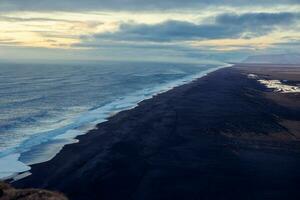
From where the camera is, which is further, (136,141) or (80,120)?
(80,120)

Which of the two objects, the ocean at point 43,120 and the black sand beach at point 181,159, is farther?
the ocean at point 43,120

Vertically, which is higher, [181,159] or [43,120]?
[181,159]

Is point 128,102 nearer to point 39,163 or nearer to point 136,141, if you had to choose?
point 136,141

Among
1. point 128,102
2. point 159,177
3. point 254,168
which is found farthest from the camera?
point 128,102

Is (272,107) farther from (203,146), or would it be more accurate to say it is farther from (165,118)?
(203,146)

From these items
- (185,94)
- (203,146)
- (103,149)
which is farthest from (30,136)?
(185,94)

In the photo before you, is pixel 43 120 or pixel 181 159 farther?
pixel 43 120

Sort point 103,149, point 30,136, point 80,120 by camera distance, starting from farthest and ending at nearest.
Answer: point 80,120, point 30,136, point 103,149

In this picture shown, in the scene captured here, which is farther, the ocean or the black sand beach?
the ocean
